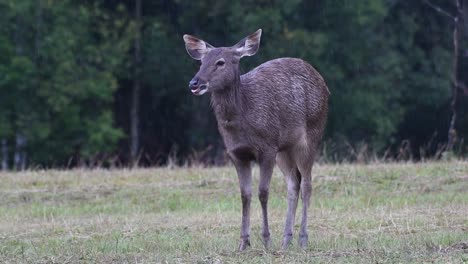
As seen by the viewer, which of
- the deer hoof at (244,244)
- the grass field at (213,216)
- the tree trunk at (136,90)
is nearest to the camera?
the grass field at (213,216)

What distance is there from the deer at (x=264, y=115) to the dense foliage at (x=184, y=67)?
2525cm

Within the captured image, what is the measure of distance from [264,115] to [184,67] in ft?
96.0

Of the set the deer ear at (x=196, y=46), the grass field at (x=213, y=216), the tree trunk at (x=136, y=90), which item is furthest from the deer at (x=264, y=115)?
the tree trunk at (x=136, y=90)

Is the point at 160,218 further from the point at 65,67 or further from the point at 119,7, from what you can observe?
the point at 119,7

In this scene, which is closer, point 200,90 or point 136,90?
point 200,90

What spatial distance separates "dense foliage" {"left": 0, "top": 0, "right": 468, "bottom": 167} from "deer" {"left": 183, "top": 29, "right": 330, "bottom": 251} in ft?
82.8

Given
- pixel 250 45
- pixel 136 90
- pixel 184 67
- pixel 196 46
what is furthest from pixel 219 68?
pixel 136 90

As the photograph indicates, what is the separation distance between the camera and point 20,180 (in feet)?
64.5

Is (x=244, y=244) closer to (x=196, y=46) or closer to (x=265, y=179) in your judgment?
(x=265, y=179)

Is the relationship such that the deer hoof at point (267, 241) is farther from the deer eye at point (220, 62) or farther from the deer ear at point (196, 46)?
the deer ear at point (196, 46)

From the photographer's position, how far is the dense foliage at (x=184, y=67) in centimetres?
4003

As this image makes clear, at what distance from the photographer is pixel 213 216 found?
1579 cm

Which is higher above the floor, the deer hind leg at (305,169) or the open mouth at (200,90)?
the open mouth at (200,90)

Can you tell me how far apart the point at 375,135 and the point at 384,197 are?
24.3m
